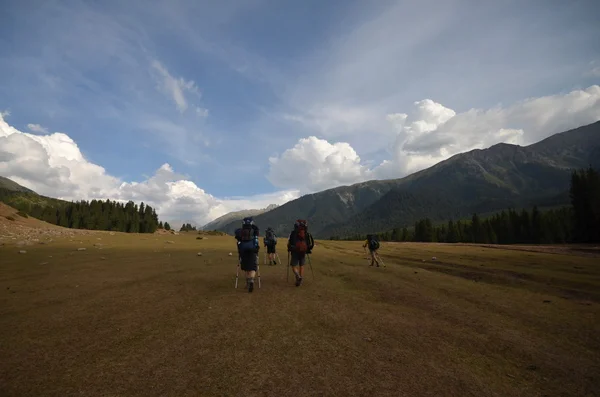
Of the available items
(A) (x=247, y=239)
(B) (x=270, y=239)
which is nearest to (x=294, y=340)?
(A) (x=247, y=239)

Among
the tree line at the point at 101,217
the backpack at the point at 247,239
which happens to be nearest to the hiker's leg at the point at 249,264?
the backpack at the point at 247,239

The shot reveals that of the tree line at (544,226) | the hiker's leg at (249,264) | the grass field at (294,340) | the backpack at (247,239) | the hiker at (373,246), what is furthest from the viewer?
the tree line at (544,226)

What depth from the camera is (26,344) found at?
23.4 ft

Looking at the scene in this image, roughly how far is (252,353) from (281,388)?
1.56 m

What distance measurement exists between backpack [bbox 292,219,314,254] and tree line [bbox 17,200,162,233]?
414 ft

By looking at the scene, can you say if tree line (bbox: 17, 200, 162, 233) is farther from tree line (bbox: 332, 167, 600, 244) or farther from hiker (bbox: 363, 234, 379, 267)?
hiker (bbox: 363, 234, 379, 267)

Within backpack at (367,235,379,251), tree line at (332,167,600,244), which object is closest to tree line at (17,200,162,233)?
tree line at (332,167,600,244)

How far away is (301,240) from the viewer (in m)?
14.8

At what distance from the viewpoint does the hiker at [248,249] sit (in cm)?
1305

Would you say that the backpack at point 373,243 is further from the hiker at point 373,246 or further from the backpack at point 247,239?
the backpack at point 247,239

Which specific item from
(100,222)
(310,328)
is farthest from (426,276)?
(100,222)

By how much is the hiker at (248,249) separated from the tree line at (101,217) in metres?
126

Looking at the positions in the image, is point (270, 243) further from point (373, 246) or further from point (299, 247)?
point (299, 247)

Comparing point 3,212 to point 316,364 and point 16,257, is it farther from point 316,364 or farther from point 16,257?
point 316,364
